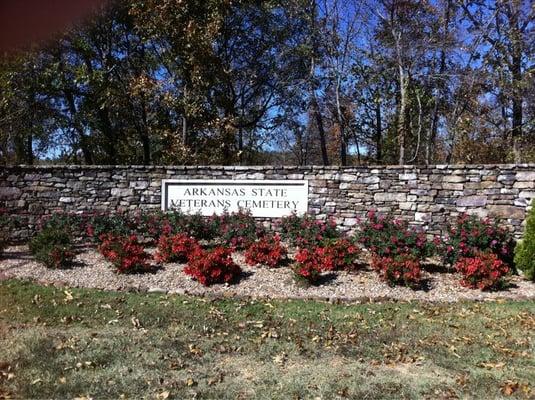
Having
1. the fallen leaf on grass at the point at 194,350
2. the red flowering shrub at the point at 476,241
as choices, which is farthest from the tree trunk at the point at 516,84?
the fallen leaf on grass at the point at 194,350

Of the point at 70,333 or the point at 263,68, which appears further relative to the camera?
the point at 263,68

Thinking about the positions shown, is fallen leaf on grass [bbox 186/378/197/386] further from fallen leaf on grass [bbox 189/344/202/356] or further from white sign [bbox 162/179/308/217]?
white sign [bbox 162/179/308/217]

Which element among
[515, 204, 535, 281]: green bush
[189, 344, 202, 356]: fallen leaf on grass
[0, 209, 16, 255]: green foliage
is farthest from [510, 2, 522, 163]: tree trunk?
[0, 209, 16, 255]: green foliage

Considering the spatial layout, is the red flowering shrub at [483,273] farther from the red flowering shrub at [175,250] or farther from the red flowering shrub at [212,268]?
the red flowering shrub at [175,250]

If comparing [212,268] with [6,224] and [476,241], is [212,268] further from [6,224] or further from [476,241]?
[6,224]

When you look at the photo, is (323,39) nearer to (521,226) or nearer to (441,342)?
(521,226)

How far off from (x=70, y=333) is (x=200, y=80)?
27.8ft

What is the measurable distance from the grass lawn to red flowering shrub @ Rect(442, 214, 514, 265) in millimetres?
1441

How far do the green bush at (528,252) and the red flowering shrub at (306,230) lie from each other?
9.56 ft

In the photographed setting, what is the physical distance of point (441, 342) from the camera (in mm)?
4816

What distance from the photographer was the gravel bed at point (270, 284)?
655 centimetres

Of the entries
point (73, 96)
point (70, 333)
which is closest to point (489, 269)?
point (70, 333)

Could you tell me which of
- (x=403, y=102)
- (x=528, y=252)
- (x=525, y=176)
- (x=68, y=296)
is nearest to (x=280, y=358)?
(x=68, y=296)

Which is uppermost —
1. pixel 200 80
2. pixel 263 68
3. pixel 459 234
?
pixel 263 68
